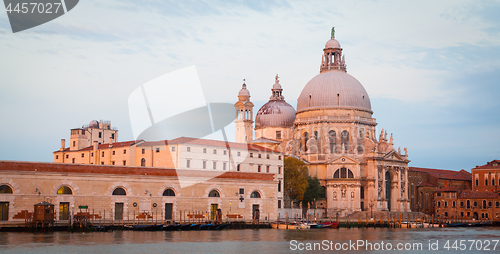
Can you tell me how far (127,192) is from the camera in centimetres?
5156

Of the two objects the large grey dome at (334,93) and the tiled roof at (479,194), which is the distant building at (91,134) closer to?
the large grey dome at (334,93)

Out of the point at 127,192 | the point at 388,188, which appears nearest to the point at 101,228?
the point at 127,192

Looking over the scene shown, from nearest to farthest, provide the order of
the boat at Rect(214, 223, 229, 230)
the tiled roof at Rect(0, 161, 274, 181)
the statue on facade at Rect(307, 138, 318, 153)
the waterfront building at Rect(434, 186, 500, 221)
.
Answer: the tiled roof at Rect(0, 161, 274, 181), the boat at Rect(214, 223, 229, 230), the waterfront building at Rect(434, 186, 500, 221), the statue on facade at Rect(307, 138, 318, 153)

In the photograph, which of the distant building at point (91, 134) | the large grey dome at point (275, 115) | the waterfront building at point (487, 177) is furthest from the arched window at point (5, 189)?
the waterfront building at point (487, 177)

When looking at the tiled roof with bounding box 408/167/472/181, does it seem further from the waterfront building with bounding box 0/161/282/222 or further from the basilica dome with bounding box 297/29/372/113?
the waterfront building with bounding box 0/161/282/222

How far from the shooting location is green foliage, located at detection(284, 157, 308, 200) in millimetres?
74500

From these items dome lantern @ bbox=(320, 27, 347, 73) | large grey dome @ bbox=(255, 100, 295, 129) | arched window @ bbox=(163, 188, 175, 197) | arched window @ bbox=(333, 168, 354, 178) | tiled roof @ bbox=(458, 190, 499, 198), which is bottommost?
tiled roof @ bbox=(458, 190, 499, 198)

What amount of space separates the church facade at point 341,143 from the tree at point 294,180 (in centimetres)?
674

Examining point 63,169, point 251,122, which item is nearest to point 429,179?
point 251,122

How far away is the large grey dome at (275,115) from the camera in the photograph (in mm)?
97812

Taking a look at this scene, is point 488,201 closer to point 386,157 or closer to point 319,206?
point 386,157

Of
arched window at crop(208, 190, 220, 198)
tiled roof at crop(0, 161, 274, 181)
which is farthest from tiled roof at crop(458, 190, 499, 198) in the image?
arched window at crop(208, 190, 220, 198)

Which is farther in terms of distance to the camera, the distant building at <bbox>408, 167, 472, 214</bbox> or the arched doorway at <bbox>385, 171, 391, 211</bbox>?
the distant building at <bbox>408, 167, 472, 214</bbox>

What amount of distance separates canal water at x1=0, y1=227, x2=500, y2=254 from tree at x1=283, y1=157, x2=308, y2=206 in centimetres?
2566
